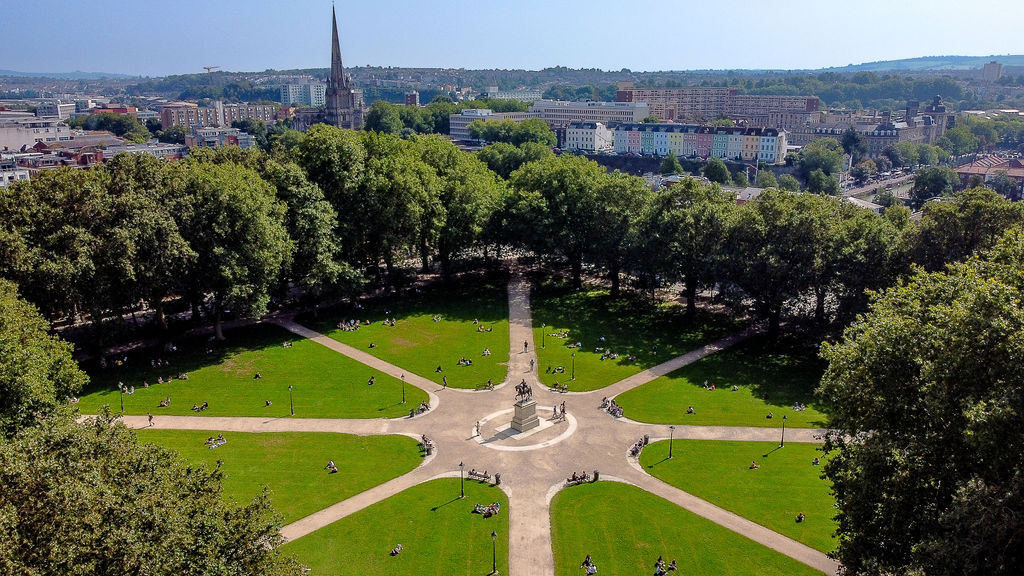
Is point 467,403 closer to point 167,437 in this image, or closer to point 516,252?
A: point 167,437

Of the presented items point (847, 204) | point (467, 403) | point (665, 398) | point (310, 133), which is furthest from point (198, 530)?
point (847, 204)

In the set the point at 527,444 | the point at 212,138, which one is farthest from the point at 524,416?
the point at 212,138

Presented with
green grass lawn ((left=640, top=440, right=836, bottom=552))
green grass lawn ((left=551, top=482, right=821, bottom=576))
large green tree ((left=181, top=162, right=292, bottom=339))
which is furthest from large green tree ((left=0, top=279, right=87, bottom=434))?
green grass lawn ((left=640, top=440, right=836, bottom=552))

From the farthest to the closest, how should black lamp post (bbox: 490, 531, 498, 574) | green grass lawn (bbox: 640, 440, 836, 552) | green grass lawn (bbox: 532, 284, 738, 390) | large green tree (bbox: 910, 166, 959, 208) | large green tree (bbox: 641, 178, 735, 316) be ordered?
1. large green tree (bbox: 910, 166, 959, 208)
2. large green tree (bbox: 641, 178, 735, 316)
3. green grass lawn (bbox: 532, 284, 738, 390)
4. green grass lawn (bbox: 640, 440, 836, 552)
5. black lamp post (bbox: 490, 531, 498, 574)

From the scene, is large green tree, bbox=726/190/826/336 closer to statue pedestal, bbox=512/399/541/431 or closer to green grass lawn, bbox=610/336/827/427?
green grass lawn, bbox=610/336/827/427

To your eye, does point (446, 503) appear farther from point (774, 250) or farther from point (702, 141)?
point (702, 141)

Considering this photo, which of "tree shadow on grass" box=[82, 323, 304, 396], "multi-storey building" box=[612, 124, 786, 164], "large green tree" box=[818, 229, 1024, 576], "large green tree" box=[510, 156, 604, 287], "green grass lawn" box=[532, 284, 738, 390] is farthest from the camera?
"multi-storey building" box=[612, 124, 786, 164]
